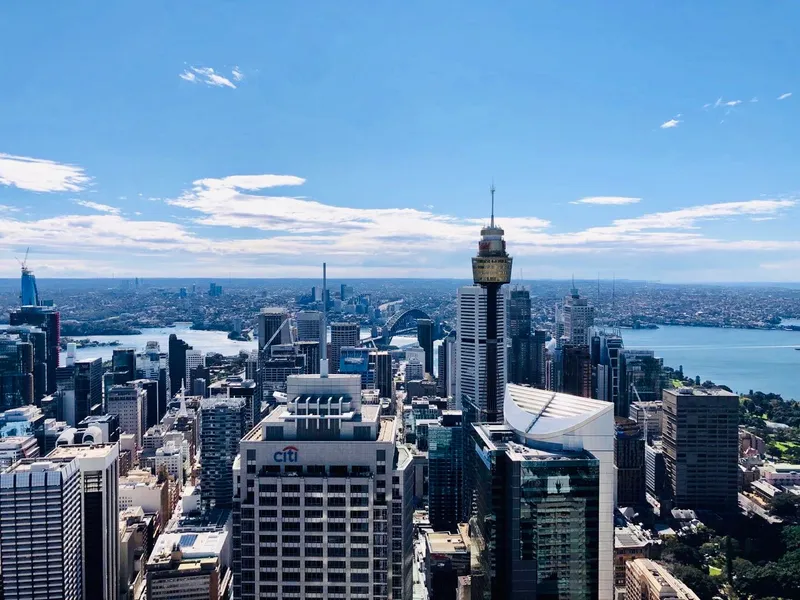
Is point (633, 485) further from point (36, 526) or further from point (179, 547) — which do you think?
point (36, 526)

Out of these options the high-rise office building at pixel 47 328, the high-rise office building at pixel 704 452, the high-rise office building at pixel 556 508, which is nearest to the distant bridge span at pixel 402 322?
the high-rise office building at pixel 47 328

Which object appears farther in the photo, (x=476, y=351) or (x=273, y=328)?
(x=273, y=328)

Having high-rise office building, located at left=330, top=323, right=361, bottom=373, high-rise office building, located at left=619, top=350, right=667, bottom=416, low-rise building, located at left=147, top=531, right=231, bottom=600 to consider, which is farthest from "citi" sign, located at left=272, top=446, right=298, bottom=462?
high-rise office building, located at left=330, top=323, right=361, bottom=373

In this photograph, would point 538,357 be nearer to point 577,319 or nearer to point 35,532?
point 577,319

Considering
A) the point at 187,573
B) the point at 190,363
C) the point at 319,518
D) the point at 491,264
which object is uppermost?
the point at 491,264

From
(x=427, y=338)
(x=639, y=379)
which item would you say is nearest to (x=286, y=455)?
(x=639, y=379)

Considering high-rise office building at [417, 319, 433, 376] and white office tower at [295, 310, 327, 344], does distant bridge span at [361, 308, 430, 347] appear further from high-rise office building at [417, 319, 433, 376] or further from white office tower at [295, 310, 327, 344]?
white office tower at [295, 310, 327, 344]
